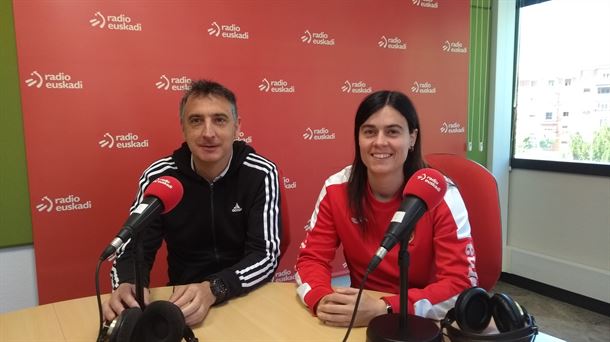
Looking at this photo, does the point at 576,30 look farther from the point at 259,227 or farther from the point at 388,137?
the point at 259,227

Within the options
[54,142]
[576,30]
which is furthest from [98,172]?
[576,30]

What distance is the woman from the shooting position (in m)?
1.49

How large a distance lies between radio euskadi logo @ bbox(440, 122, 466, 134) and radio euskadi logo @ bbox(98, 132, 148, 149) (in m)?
2.28

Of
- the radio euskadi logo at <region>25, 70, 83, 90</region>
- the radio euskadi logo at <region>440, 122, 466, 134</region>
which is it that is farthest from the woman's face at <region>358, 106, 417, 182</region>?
the radio euskadi logo at <region>440, 122, 466, 134</region>

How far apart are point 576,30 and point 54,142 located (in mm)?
3831

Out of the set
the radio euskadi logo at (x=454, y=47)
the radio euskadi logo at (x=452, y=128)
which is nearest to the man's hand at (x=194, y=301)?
the radio euskadi logo at (x=452, y=128)

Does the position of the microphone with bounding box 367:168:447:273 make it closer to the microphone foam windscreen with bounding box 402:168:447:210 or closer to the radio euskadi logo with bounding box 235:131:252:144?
the microphone foam windscreen with bounding box 402:168:447:210

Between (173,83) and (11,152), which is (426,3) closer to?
(173,83)

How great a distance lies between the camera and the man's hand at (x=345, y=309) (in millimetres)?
1266

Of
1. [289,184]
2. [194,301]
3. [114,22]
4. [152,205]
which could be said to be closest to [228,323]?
[194,301]

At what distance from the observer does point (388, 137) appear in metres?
1.65

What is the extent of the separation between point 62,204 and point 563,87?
3799 mm

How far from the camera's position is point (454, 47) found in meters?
3.58

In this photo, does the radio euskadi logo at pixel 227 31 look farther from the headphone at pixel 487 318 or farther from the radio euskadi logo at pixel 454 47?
the headphone at pixel 487 318
